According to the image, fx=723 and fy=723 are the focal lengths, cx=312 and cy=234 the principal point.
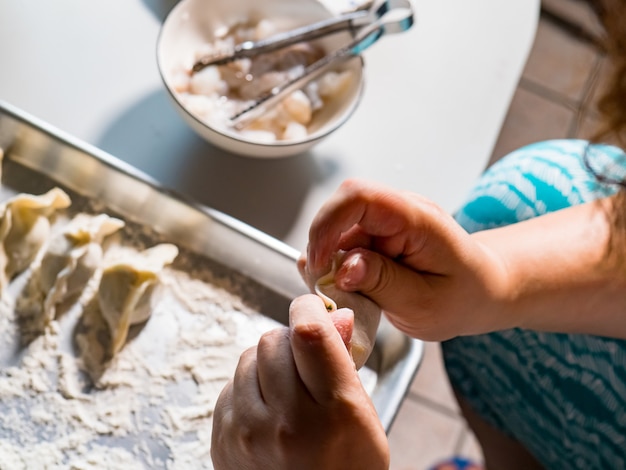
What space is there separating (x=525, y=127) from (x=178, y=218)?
1.21 m

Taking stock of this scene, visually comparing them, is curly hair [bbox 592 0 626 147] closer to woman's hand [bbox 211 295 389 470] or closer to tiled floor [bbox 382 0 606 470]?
woman's hand [bbox 211 295 389 470]

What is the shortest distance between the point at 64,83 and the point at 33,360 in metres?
0.30

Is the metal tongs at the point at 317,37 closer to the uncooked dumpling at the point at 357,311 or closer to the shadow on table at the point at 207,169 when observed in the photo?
the shadow on table at the point at 207,169

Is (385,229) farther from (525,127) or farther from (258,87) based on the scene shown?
(525,127)

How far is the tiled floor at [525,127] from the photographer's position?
1349 millimetres

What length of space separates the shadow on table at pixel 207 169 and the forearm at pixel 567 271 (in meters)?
0.21

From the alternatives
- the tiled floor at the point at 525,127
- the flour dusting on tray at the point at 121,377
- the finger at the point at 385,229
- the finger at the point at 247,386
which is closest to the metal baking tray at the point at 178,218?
the flour dusting on tray at the point at 121,377

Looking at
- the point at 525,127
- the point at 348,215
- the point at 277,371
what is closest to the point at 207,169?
the point at 348,215

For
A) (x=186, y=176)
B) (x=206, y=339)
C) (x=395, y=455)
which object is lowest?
(x=395, y=455)

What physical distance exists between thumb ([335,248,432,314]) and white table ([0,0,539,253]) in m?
0.18

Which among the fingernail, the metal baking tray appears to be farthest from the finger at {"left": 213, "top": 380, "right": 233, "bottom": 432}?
the metal baking tray

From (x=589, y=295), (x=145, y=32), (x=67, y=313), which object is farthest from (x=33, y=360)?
(x=589, y=295)

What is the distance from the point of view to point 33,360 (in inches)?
26.1

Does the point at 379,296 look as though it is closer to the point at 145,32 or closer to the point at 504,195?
the point at 504,195
